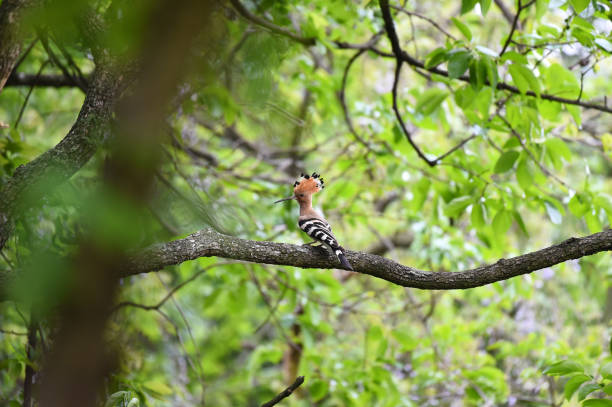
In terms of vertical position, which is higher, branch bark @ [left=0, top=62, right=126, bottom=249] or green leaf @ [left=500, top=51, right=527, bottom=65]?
green leaf @ [left=500, top=51, right=527, bottom=65]

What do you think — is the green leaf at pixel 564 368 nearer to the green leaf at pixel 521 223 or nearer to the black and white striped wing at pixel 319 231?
the green leaf at pixel 521 223

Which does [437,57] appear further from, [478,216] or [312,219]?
[312,219]

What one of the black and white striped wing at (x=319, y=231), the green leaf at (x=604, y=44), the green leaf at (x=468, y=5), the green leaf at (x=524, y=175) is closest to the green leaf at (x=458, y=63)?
the green leaf at (x=468, y=5)

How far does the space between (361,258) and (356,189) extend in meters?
3.05

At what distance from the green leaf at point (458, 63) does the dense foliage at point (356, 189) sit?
0.01 m

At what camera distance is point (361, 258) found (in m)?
2.83

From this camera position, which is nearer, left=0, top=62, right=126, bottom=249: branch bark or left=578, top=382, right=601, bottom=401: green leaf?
left=0, top=62, right=126, bottom=249: branch bark

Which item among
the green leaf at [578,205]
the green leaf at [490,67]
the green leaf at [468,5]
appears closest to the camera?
the green leaf at [468,5]

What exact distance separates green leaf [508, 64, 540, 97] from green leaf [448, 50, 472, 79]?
262mm

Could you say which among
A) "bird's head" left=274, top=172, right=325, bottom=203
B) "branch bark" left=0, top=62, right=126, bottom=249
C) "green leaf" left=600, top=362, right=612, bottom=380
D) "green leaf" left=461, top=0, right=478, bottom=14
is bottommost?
"green leaf" left=600, top=362, right=612, bottom=380

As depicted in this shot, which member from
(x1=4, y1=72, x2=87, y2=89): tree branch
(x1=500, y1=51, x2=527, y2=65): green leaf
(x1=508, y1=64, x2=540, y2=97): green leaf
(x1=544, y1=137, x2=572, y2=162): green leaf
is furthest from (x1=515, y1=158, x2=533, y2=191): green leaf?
(x1=4, y1=72, x2=87, y2=89): tree branch

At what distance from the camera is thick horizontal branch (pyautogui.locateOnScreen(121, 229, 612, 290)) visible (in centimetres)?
244

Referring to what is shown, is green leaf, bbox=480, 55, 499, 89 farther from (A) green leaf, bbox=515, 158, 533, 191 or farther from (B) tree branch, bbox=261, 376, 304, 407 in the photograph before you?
(B) tree branch, bbox=261, 376, 304, 407

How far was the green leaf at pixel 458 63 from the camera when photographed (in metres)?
3.28
